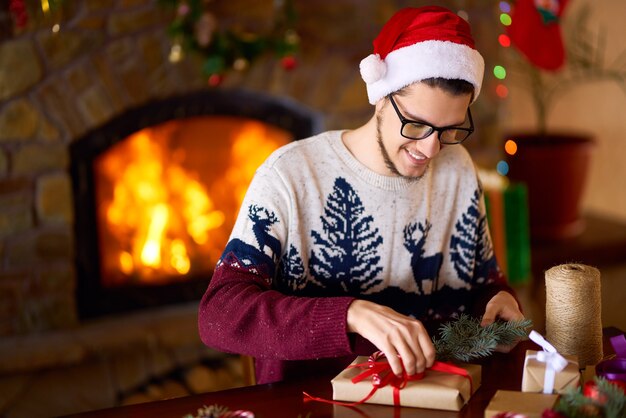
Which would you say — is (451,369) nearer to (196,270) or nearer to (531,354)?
(531,354)

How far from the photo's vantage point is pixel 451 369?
1350mm

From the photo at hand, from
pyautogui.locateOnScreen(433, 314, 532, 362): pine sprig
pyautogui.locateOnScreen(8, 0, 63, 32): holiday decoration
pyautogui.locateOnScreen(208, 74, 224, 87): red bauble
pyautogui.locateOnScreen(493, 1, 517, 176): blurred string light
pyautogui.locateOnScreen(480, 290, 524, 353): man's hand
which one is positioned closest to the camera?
pyautogui.locateOnScreen(433, 314, 532, 362): pine sprig

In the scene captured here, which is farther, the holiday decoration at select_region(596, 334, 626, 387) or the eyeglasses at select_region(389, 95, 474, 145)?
the eyeglasses at select_region(389, 95, 474, 145)

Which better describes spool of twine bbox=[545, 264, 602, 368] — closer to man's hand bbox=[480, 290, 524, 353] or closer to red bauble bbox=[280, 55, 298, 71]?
man's hand bbox=[480, 290, 524, 353]

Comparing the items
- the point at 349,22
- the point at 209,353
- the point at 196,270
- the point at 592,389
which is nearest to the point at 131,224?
the point at 196,270

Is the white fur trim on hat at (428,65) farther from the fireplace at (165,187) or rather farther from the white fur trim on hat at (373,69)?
the fireplace at (165,187)

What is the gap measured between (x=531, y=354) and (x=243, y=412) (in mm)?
480

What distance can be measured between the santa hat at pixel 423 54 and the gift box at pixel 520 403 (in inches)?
24.2

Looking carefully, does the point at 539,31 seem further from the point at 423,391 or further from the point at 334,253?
the point at 423,391

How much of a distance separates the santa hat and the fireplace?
149cm

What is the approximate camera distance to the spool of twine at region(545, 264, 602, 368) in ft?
4.68

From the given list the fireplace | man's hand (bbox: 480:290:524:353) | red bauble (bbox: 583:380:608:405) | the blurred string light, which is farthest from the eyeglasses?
the blurred string light

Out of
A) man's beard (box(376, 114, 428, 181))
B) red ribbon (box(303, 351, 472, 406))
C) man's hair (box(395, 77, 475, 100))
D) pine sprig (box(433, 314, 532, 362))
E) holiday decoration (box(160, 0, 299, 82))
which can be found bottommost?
red ribbon (box(303, 351, 472, 406))

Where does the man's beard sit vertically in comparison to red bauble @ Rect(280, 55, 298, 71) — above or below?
below
